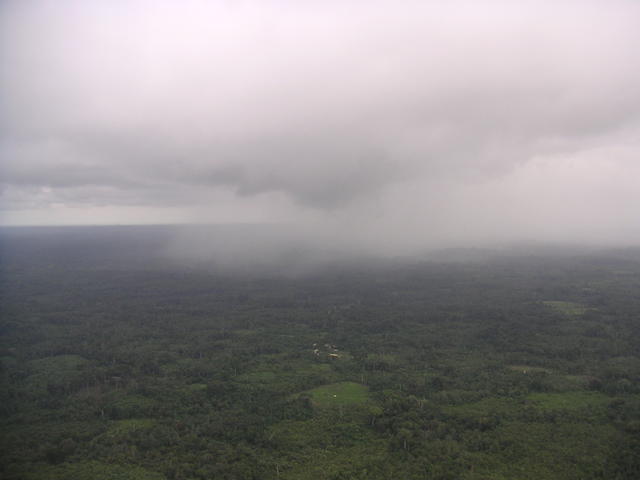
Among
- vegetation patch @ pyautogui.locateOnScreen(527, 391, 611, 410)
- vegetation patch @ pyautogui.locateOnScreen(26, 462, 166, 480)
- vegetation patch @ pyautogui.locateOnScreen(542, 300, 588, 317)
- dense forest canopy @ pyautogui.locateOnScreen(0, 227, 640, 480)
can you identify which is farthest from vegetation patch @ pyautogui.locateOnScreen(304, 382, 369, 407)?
vegetation patch @ pyautogui.locateOnScreen(542, 300, 588, 317)

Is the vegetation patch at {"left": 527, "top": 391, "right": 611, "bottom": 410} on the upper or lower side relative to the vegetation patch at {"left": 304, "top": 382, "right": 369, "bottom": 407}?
upper

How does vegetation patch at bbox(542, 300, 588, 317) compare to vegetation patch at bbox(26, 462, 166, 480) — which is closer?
vegetation patch at bbox(26, 462, 166, 480)

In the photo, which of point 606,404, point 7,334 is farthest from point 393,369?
point 7,334

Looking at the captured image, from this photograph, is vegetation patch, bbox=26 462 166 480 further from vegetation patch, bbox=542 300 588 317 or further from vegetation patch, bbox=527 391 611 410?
vegetation patch, bbox=542 300 588 317

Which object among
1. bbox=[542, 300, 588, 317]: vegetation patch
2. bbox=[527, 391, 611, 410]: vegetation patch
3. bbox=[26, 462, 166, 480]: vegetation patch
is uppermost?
bbox=[542, 300, 588, 317]: vegetation patch

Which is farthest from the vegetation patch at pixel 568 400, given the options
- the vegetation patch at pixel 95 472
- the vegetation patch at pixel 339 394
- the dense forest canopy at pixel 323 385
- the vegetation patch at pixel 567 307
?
the vegetation patch at pixel 567 307

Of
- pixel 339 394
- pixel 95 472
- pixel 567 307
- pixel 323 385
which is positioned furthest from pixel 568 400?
pixel 567 307

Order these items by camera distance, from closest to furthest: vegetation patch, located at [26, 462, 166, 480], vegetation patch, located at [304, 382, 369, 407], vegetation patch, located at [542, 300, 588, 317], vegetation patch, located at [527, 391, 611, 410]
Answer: vegetation patch, located at [26, 462, 166, 480], vegetation patch, located at [527, 391, 611, 410], vegetation patch, located at [304, 382, 369, 407], vegetation patch, located at [542, 300, 588, 317]

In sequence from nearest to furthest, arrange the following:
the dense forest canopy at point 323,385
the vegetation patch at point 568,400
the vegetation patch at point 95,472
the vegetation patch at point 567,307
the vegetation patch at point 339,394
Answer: the vegetation patch at point 95,472 → the dense forest canopy at point 323,385 → the vegetation patch at point 568,400 → the vegetation patch at point 339,394 → the vegetation patch at point 567,307

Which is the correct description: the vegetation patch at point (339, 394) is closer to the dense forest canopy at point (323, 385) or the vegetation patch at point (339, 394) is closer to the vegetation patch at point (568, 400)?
the dense forest canopy at point (323, 385)
